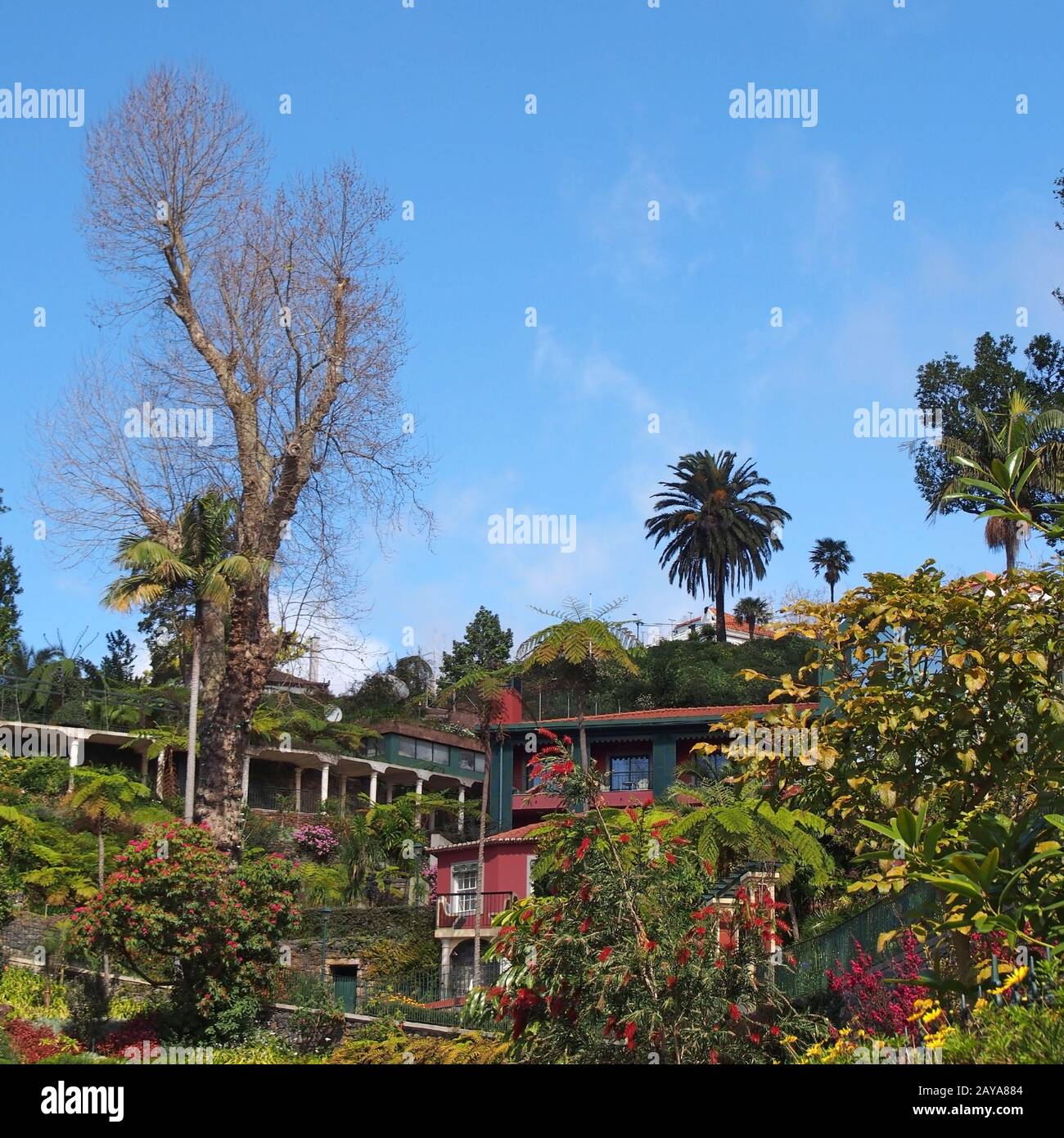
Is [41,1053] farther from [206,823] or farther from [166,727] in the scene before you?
[166,727]

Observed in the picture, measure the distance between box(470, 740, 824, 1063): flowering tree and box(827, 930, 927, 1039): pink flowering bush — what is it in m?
0.79

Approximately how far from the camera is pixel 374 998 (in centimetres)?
2192

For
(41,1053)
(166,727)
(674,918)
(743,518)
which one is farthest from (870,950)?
(743,518)

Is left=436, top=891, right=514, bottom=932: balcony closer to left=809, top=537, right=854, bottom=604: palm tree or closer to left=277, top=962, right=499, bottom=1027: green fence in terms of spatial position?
left=277, top=962, right=499, bottom=1027: green fence

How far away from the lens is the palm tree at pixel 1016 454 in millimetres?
8227

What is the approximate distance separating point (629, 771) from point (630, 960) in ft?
107

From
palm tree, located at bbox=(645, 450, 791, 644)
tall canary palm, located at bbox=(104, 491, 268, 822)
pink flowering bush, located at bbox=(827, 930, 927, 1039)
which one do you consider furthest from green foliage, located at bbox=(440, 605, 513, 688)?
pink flowering bush, located at bbox=(827, 930, 927, 1039)

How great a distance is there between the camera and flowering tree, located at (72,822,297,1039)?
18891 millimetres

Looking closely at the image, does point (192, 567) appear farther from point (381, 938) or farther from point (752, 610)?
point (752, 610)

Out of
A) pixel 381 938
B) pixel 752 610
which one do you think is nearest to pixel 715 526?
pixel 752 610

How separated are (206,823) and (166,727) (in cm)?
2075

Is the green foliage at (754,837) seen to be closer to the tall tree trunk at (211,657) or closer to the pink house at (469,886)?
the tall tree trunk at (211,657)

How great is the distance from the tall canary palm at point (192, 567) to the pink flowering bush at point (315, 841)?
1474cm

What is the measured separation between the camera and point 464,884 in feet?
109
